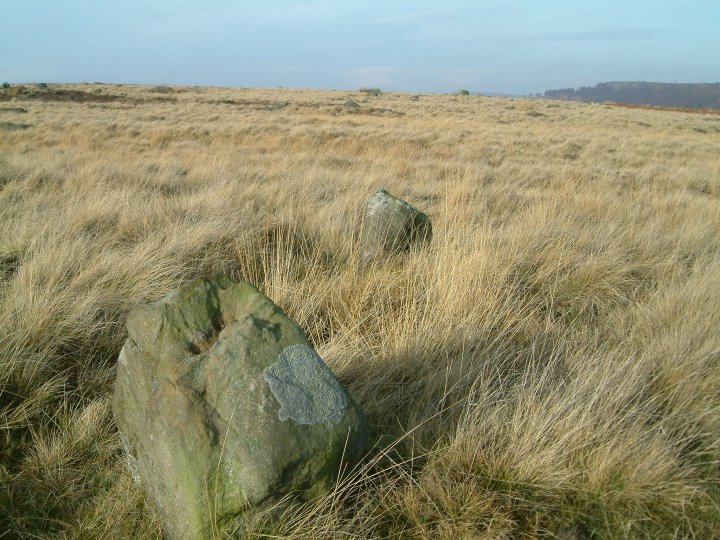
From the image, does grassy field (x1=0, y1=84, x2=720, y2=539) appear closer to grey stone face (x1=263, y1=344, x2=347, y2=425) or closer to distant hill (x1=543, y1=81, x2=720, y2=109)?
grey stone face (x1=263, y1=344, x2=347, y2=425)

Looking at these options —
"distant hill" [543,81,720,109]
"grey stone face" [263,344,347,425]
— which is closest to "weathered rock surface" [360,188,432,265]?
"grey stone face" [263,344,347,425]

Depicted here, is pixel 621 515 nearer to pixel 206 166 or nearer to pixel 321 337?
pixel 321 337

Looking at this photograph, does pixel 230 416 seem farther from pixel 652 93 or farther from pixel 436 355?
pixel 652 93

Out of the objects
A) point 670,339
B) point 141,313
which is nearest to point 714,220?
point 670,339

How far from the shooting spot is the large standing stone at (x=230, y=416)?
1.47 meters

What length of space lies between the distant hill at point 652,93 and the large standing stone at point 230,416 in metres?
114

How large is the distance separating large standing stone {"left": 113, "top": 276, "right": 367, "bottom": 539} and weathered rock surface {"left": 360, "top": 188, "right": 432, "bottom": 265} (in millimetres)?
2200

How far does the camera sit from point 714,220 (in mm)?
5562

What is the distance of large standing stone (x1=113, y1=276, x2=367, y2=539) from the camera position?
1.47 metres

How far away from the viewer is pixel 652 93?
122m

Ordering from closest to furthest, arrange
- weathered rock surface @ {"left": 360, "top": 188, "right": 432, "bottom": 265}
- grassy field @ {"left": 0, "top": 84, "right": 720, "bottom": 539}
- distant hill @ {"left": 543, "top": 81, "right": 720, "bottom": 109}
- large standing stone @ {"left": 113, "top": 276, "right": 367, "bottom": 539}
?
large standing stone @ {"left": 113, "top": 276, "right": 367, "bottom": 539}
grassy field @ {"left": 0, "top": 84, "right": 720, "bottom": 539}
weathered rock surface @ {"left": 360, "top": 188, "right": 432, "bottom": 265}
distant hill @ {"left": 543, "top": 81, "right": 720, "bottom": 109}

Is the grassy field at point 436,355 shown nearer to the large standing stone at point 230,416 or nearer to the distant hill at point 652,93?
the large standing stone at point 230,416

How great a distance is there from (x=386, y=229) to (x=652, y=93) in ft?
487

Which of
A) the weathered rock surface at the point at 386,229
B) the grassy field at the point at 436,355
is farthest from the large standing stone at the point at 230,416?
the weathered rock surface at the point at 386,229
